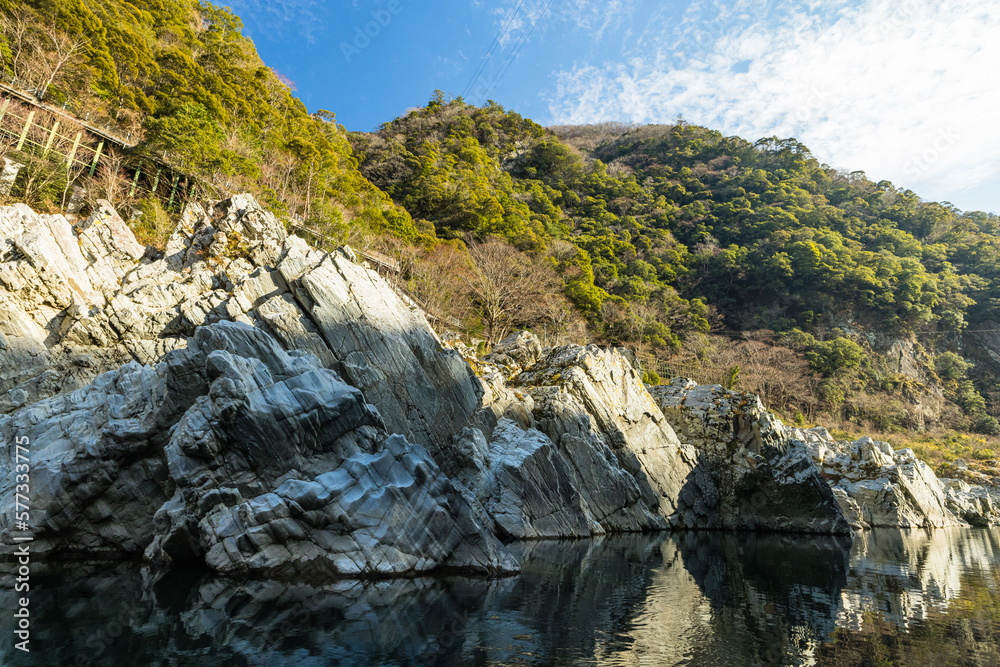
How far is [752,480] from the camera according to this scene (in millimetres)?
25203

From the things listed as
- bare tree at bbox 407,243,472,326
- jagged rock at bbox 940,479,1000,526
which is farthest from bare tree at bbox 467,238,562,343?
jagged rock at bbox 940,479,1000,526

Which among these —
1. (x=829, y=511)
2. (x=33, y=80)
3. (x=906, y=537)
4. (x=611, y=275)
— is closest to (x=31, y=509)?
(x=33, y=80)

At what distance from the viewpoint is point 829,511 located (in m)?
24.8

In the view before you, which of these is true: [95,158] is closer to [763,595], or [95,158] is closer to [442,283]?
[442,283]

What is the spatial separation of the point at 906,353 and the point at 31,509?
223 ft

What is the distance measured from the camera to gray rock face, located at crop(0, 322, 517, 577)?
38.3 ft

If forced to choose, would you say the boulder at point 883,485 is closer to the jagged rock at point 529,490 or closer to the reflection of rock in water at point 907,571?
the reflection of rock in water at point 907,571

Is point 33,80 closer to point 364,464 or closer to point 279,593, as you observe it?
point 364,464

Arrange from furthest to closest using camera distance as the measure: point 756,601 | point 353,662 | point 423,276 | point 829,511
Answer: point 423,276, point 829,511, point 756,601, point 353,662

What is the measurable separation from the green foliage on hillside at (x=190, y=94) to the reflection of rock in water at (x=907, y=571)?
31.7m

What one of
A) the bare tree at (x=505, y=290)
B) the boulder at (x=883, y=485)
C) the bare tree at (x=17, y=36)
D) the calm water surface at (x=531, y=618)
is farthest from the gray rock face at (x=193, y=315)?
the boulder at (x=883, y=485)

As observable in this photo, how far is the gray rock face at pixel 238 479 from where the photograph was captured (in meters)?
11.7

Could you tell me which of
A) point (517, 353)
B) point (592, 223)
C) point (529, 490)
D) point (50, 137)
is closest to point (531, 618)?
point (529, 490)

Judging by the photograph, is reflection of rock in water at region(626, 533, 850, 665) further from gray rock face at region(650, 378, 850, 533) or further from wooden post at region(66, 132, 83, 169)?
wooden post at region(66, 132, 83, 169)
